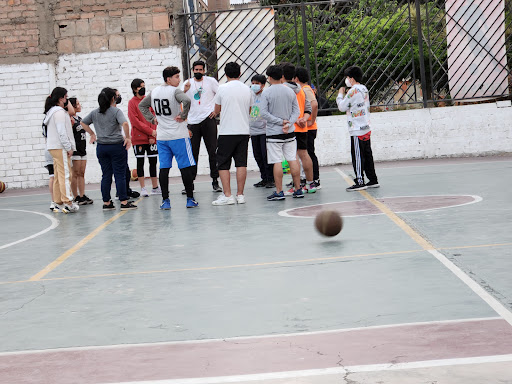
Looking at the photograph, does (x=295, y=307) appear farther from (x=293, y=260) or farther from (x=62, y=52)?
(x=62, y=52)

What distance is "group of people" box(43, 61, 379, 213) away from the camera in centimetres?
1234

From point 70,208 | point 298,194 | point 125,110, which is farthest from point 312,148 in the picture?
point 125,110

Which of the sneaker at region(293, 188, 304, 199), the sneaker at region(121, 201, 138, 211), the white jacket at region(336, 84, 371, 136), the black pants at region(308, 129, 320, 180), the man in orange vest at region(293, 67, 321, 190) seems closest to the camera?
the sneaker at region(293, 188, 304, 199)

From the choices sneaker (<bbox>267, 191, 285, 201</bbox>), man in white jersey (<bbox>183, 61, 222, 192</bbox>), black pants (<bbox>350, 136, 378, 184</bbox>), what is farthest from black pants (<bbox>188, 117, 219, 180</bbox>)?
black pants (<bbox>350, 136, 378, 184</bbox>)

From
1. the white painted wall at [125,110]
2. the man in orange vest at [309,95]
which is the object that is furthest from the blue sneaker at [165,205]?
the white painted wall at [125,110]

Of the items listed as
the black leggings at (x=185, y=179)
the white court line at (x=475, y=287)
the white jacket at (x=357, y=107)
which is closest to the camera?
the white court line at (x=475, y=287)

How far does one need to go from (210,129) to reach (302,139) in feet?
5.88

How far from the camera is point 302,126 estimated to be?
42.2 feet

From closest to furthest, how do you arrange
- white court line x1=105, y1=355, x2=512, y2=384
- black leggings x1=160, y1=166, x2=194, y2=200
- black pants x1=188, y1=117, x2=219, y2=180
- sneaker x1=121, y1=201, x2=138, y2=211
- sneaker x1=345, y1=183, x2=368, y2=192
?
white court line x1=105, y1=355, x2=512, y2=384 < black leggings x1=160, y1=166, x2=194, y2=200 < sneaker x1=121, y1=201, x2=138, y2=211 < sneaker x1=345, y1=183, x2=368, y2=192 < black pants x1=188, y1=117, x2=219, y2=180

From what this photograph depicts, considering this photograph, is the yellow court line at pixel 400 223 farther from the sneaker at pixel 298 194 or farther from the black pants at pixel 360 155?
the sneaker at pixel 298 194

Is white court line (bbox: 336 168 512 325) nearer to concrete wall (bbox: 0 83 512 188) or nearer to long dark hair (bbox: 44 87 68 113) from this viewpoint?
long dark hair (bbox: 44 87 68 113)

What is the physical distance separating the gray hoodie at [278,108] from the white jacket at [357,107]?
104 cm

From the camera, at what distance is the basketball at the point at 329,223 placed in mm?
8266

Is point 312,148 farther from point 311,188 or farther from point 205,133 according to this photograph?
point 205,133
